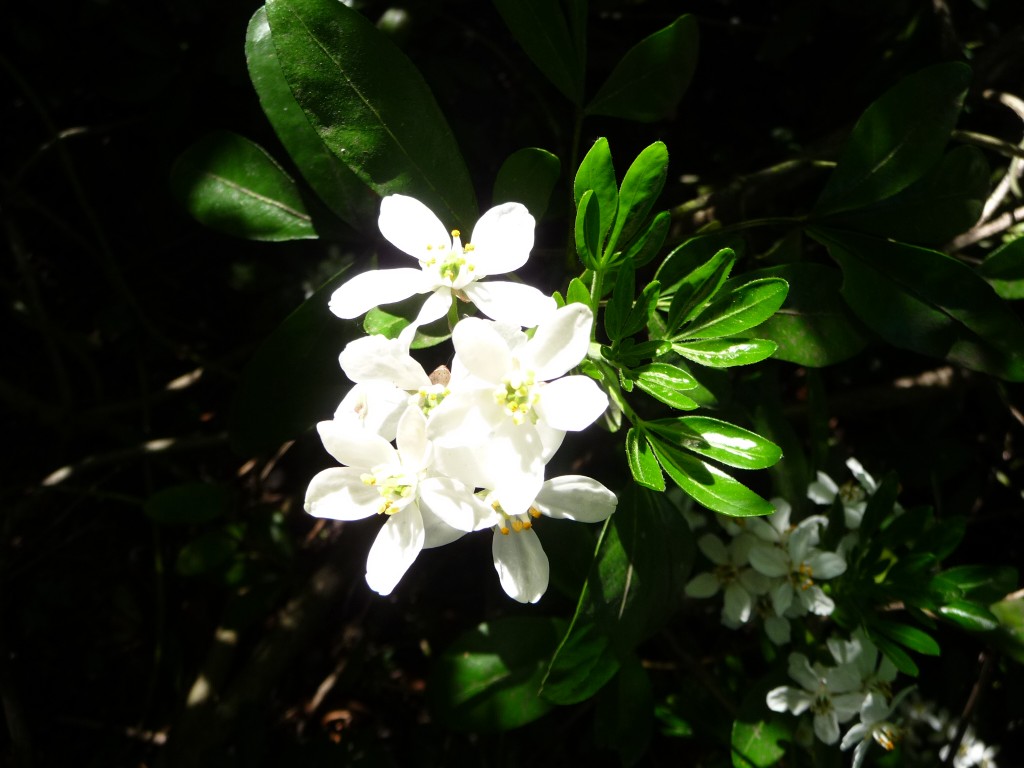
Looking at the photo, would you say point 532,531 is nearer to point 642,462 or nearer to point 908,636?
point 642,462

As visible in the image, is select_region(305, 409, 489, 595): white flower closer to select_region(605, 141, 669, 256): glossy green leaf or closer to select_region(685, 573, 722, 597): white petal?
select_region(605, 141, 669, 256): glossy green leaf

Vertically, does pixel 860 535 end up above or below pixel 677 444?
below

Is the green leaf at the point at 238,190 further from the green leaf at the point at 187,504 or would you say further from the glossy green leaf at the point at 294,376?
the green leaf at the point at 187,504

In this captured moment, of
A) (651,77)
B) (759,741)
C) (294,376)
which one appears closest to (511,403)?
(294,376)

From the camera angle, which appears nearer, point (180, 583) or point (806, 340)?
point (806, 340)

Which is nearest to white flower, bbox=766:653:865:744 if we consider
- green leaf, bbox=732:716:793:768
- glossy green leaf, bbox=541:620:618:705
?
green leaf, bbox=732:716:793:768

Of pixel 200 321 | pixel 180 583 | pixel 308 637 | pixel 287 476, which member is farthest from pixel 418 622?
pixel 200 321

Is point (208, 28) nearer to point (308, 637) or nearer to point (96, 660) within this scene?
point (308, 637)
